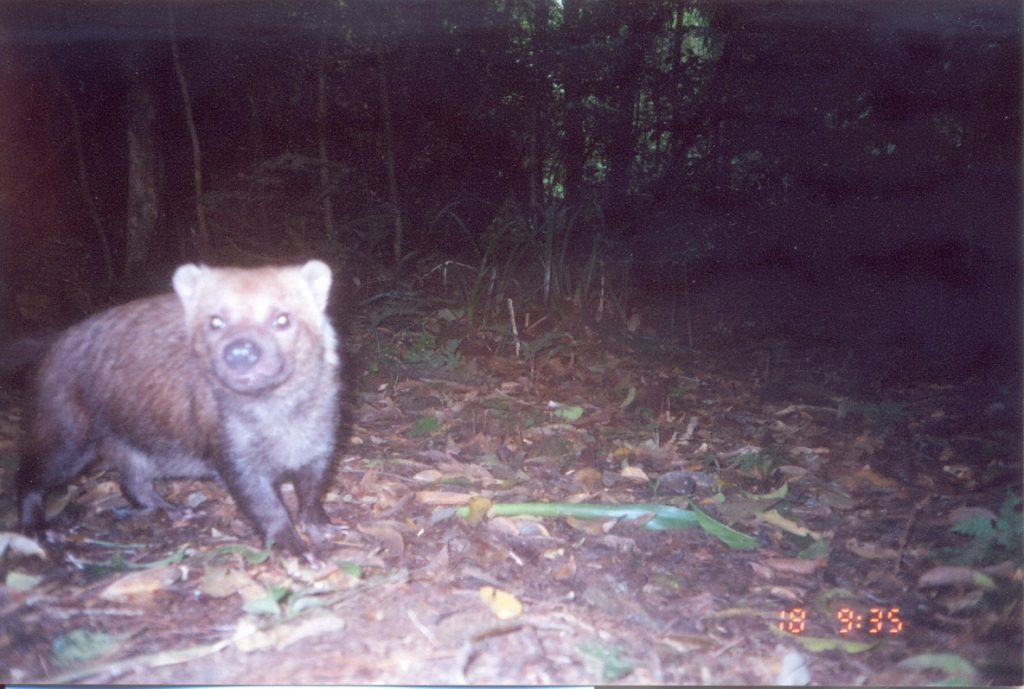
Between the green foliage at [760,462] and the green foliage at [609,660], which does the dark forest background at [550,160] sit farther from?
the green foliage at [609,660]

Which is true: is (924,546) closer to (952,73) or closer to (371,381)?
(952,73)

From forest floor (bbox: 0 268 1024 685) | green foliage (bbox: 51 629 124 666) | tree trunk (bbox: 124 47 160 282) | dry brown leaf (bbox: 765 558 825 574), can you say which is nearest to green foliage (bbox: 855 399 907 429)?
forest floor (bbox: 0 268 1024 685)

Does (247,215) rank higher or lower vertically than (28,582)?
higher

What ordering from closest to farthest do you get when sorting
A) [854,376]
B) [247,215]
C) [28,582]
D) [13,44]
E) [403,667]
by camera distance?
[403,667] < [28,582] < [13,44] < [854,376] < [247,215]

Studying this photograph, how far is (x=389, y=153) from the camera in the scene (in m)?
5.11

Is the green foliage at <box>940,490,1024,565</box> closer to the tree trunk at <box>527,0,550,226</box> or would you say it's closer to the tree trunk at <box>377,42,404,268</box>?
the tree trunk at <box>527,0,550,226</box>

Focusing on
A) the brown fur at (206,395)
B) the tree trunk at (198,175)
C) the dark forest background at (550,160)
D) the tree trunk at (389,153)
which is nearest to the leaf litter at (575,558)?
the brown fur at (206,395)

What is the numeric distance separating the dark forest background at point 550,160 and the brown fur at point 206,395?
955 millimetres

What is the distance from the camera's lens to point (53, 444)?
9.99 ft

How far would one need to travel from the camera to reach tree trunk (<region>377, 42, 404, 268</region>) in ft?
14.1

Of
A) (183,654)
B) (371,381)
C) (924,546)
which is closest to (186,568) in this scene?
(183,654)

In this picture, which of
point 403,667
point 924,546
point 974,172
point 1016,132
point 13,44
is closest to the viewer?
point 403,667

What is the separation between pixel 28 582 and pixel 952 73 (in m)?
4.29
